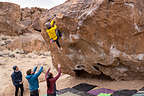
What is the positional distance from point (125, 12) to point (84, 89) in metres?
3.21

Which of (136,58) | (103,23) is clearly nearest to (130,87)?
(136,58)

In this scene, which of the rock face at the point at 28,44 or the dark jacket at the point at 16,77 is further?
the rock face at the point at 28,44

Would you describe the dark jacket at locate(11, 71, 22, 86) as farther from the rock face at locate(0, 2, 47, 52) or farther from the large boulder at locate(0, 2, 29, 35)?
the large boulder at locate(0, 2, 29, 35)

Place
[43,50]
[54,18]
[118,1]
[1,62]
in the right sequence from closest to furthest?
[118,1], [54,18], [1,62], [43,50]

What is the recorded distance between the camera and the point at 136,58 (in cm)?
527

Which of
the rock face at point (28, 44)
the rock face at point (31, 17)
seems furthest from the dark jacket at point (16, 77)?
the rock face at point (31, 17)

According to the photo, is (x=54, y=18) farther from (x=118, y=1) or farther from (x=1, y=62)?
(x=1, y=62)

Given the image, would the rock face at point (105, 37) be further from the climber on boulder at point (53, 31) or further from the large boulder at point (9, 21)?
the large boulder at point (9, 21)

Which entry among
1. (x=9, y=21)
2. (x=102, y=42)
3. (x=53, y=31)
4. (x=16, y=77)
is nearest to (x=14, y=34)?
(x=9, y=21)

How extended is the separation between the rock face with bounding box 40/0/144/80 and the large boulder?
14768 millimetres

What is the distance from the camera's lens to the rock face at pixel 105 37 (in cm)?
493

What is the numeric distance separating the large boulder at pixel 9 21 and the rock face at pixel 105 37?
14.8 meters

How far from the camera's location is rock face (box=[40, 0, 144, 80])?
4.93 metres

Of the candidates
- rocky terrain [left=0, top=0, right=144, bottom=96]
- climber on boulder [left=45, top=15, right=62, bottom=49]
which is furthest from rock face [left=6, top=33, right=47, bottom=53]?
climber on boulder [left=45, top=15, right=62, bottom=49]
